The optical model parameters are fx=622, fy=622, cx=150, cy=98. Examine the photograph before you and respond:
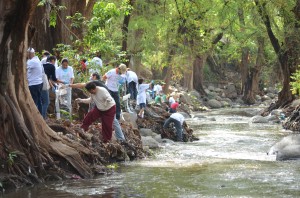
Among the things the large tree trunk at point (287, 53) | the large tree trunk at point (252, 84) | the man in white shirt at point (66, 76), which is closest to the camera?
the man in white shirt at point (66, 76)

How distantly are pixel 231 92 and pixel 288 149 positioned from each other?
133 feet

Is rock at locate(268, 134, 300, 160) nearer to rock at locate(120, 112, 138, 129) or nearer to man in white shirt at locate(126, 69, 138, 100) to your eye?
rock at locate(120, 112, 138, 129)

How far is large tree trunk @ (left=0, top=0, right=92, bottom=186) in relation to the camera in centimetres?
1063

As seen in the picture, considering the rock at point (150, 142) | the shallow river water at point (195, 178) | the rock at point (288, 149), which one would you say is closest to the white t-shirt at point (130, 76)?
the rock at point (150, 142)

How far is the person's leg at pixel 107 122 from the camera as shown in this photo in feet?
46.9

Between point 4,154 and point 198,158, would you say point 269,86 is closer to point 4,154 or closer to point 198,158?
point 198,158

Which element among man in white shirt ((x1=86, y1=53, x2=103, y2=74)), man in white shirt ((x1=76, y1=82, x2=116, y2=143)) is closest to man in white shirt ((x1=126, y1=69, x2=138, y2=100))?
man in white shirt ((x1=86, y1=53, x2=103, y2=74))

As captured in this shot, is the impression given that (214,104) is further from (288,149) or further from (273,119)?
(288,149)

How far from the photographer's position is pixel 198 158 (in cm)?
1569

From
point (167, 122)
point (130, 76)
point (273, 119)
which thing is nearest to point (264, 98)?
point (273, 119)

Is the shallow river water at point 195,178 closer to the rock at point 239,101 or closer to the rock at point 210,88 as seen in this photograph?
the rock at point 239,101

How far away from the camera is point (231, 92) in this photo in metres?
55.9

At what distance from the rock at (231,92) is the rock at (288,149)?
125 feet

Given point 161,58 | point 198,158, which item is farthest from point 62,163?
point 161,58
